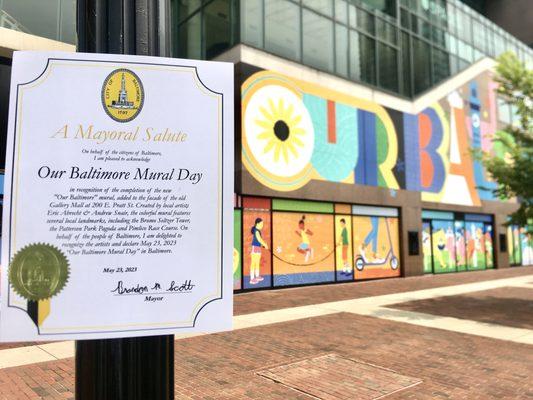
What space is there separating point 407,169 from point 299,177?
22.7 ft

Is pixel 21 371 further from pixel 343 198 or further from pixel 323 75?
pixel 323 75

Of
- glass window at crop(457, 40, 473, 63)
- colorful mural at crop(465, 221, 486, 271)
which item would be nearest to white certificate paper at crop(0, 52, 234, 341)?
colorful mural at crop(465, 221, 486, 271)

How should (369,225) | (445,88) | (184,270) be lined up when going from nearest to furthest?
(184,270) → (369,225) → (445,88)

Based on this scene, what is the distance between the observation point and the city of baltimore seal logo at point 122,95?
2137mm

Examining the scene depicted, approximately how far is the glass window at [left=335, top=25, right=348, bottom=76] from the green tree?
22.4 ft

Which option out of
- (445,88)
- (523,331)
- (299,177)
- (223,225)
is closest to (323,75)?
(299,177)

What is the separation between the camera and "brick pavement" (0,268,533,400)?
16.8ft

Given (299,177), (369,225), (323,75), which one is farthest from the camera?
(369,225)

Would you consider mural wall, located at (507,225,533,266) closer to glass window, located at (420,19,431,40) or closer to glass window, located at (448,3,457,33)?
glass window, located at (448,3,457,33)

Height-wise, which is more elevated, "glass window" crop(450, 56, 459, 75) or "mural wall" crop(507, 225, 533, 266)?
"glass window" crop(450, 56, 459, 75)

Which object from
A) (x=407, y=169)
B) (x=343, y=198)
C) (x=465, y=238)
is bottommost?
(x=465, y=238)

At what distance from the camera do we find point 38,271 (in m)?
2.01

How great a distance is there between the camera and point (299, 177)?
15.8m

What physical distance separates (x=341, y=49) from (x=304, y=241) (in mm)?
8269
